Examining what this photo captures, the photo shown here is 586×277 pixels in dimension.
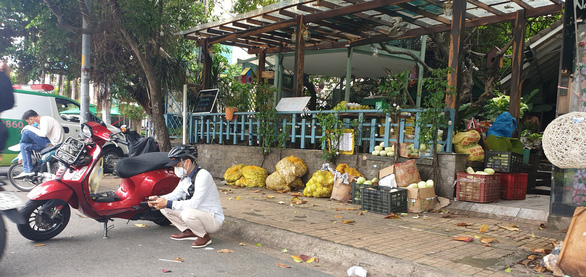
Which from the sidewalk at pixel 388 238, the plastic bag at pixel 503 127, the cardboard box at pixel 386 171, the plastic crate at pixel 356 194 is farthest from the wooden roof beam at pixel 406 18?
the sidewalk at pixel 388 238

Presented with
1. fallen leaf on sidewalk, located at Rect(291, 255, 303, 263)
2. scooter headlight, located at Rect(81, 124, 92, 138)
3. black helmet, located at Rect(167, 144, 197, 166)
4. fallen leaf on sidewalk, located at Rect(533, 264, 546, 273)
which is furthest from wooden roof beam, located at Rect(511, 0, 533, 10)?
scooter headlight, located at Rect(81, 124, 92, 138)

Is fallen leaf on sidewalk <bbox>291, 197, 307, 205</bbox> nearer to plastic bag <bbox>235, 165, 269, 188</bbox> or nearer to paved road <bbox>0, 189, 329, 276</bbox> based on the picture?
plastic bag <bbox>235, 165, 269, 188</bbox>

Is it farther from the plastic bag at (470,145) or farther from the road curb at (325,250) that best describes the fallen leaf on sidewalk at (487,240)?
the plastic bag at (470,145)

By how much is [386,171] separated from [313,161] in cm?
208

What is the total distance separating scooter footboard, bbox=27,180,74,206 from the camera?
15.1 ft

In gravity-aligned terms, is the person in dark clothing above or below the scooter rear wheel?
above

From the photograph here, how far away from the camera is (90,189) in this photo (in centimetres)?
511

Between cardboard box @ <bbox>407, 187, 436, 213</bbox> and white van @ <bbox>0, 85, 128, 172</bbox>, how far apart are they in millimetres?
7586

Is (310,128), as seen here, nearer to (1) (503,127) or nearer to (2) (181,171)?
(1) (503,127)

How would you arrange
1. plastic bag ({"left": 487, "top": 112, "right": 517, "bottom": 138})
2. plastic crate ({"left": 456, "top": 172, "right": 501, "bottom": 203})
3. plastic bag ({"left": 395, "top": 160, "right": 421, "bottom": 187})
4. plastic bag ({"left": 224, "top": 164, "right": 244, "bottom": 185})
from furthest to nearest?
1. plastic bag ({"left": 224, "top": 164, "right": 244, "bottom": 185})
2. plastic bag ({"left": 487, "top": 112, "right": 517, "bottom": 138})
3. plastic bag ({"left": 395, "top": 160, "right": 421, "bottom": 187})
4. plastic crate ({"left": 456, "top": 172, "right": 501, "bottom": 203})

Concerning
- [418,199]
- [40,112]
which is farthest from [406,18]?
[40,112]

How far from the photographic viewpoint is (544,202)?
7.21 m

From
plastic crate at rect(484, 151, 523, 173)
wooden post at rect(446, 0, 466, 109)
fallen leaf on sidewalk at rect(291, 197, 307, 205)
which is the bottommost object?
fallen leaf on sidewalk at rect(291, 197, 307, 205)

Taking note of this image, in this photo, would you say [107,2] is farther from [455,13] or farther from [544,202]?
[544,202]
